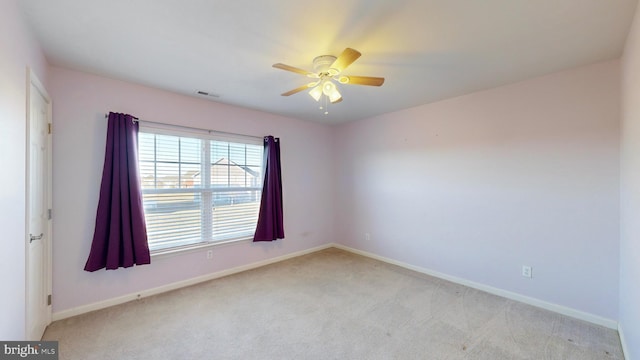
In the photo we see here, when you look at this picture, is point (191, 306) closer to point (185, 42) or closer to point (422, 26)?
point (185, 42)

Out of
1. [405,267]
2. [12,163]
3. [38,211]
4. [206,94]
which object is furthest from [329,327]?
[206,94]

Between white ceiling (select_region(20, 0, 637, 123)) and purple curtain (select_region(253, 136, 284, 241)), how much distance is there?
1.36 m

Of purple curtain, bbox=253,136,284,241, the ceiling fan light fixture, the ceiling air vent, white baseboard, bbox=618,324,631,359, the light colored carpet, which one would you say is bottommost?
the light colored carpet

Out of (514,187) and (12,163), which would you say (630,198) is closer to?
(514,187)

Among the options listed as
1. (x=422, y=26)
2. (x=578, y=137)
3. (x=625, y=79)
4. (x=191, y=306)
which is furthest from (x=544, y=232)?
(x=191, y=306)

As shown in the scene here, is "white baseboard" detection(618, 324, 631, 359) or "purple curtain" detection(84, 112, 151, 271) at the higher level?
"purple curtain" detection(84, 112, 151, 271)

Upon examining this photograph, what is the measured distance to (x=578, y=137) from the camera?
2643mm

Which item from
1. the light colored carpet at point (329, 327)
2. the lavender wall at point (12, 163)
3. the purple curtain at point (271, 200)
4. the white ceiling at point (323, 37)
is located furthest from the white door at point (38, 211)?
the purple curtain at point (271, 200)

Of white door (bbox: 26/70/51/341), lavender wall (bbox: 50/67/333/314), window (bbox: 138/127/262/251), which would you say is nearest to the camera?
white door (bbox: 26/70/51/341)

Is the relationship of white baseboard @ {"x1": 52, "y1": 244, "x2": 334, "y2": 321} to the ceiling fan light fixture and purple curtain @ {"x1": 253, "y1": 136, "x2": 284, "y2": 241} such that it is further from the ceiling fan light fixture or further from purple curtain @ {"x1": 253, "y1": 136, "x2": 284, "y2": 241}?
the ceiling fan light fixture

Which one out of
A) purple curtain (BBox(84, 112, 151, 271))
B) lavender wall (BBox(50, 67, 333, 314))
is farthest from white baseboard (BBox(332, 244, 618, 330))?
purple curtain (BBox(84, 112, 151, 271))

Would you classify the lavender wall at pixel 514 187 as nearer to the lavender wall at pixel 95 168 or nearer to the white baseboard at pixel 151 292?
the white baseboard at pixel 151 292

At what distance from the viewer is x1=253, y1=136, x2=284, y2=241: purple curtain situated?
413 centimetres

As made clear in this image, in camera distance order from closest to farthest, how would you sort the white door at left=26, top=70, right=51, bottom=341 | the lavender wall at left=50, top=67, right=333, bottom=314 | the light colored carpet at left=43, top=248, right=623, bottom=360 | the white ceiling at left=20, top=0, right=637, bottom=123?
the white ceiling at left=20, top=0, right=637, bottom=123 → the white door at left=26, top=70, right=51, bottom=341 → the light colored carpet at left=43, top=248, right=623, bottom=360 → the lavender wall at left=50, top=67, right=333, bottom=314
